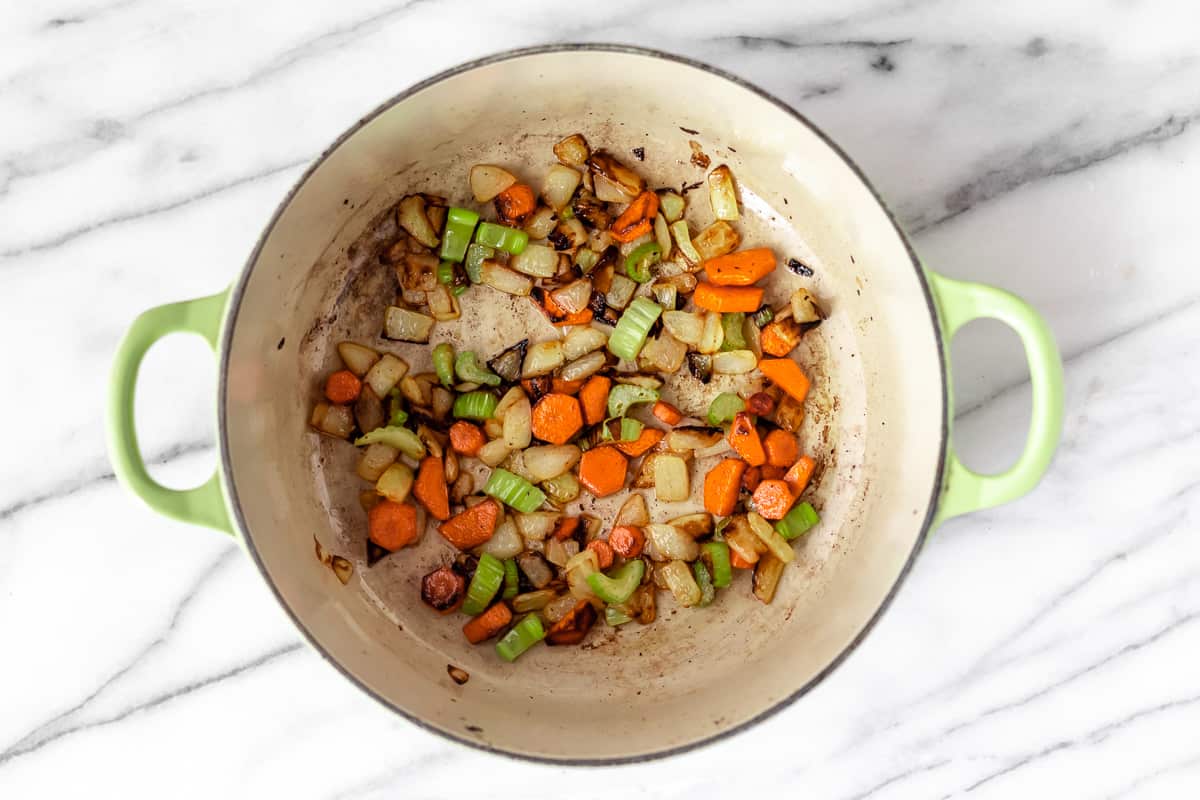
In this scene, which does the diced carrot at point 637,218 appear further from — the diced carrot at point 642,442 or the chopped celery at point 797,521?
the chopped celery at point 797,521

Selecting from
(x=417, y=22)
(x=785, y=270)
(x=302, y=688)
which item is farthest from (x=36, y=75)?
(x=785, y=270)

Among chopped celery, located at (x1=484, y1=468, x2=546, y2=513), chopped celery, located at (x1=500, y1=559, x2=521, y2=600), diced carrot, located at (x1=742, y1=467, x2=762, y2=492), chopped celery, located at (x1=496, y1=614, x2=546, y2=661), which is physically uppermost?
diced carrot, located at (x1=742, y1=467, x2=762, y2=492)

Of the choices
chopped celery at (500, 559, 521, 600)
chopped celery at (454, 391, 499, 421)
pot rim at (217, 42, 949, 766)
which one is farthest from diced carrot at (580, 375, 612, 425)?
pot rim at (217, 42, 949, 766)

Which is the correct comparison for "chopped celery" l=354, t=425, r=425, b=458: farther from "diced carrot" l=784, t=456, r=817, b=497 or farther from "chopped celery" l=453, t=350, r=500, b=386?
"diced carrot" l=784, t=456, r=817, b=497

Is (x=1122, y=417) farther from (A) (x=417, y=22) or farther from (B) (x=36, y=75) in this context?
(B) (x=36, y=75)

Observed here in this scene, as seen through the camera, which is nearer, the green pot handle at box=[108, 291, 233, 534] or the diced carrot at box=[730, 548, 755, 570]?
the green pot handle at box=[108, 291, 233, 534]

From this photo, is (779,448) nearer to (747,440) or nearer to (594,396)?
(747,440)
